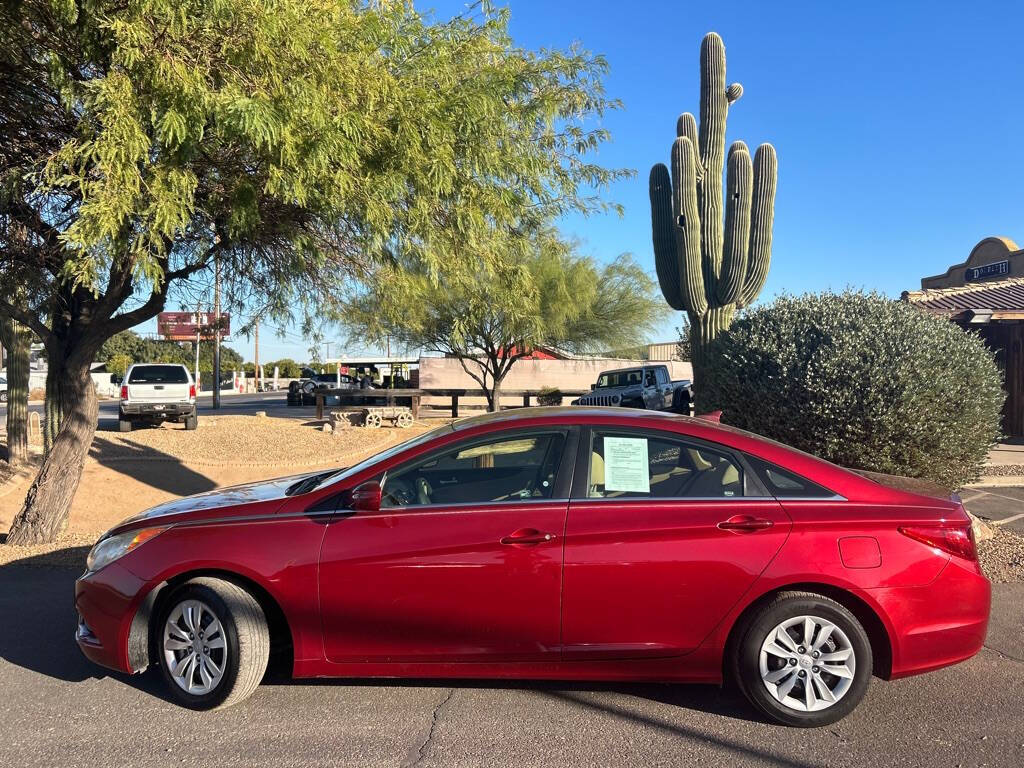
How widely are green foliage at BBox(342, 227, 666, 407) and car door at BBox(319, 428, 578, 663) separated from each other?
141 inches

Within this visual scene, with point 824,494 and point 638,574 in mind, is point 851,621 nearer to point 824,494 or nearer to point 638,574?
point 824,494

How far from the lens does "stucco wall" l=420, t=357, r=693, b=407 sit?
35.3 m

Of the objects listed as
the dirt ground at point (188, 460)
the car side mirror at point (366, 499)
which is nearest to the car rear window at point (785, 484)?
the car side mirror at point (366, 499)

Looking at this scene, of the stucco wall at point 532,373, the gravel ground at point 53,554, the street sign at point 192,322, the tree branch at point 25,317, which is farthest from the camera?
the stucco wall at point 532,373

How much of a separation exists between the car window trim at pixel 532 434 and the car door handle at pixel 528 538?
171mm

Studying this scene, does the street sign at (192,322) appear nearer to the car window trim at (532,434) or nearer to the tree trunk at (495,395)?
the car window trim at (532,434)

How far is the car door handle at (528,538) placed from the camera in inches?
142

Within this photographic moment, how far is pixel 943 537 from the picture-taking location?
A: 3625 mm

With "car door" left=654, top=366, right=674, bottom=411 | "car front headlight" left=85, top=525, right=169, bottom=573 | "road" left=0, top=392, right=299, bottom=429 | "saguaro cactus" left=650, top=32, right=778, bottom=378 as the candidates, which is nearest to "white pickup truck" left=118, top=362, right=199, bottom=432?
"road" left=0, top=392, right=299, bottom=429

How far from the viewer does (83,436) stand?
768 cm

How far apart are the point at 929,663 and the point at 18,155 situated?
774 centimetres

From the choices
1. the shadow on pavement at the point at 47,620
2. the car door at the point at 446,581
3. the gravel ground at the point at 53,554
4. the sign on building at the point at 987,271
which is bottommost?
the shadow on pavement at the point at 47,620

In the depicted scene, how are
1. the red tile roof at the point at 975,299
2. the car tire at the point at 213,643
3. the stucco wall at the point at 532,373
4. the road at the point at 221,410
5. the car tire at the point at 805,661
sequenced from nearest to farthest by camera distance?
1. the car tire at the point at 805,661
2. the car tire at the point at 213,643
3. the red tile roof at the point at 975,299
4. the road at the point at 221,410
5. the stucco wall at the point at 532,373

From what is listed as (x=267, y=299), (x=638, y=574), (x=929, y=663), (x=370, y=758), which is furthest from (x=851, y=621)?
(x=267, y=299)
